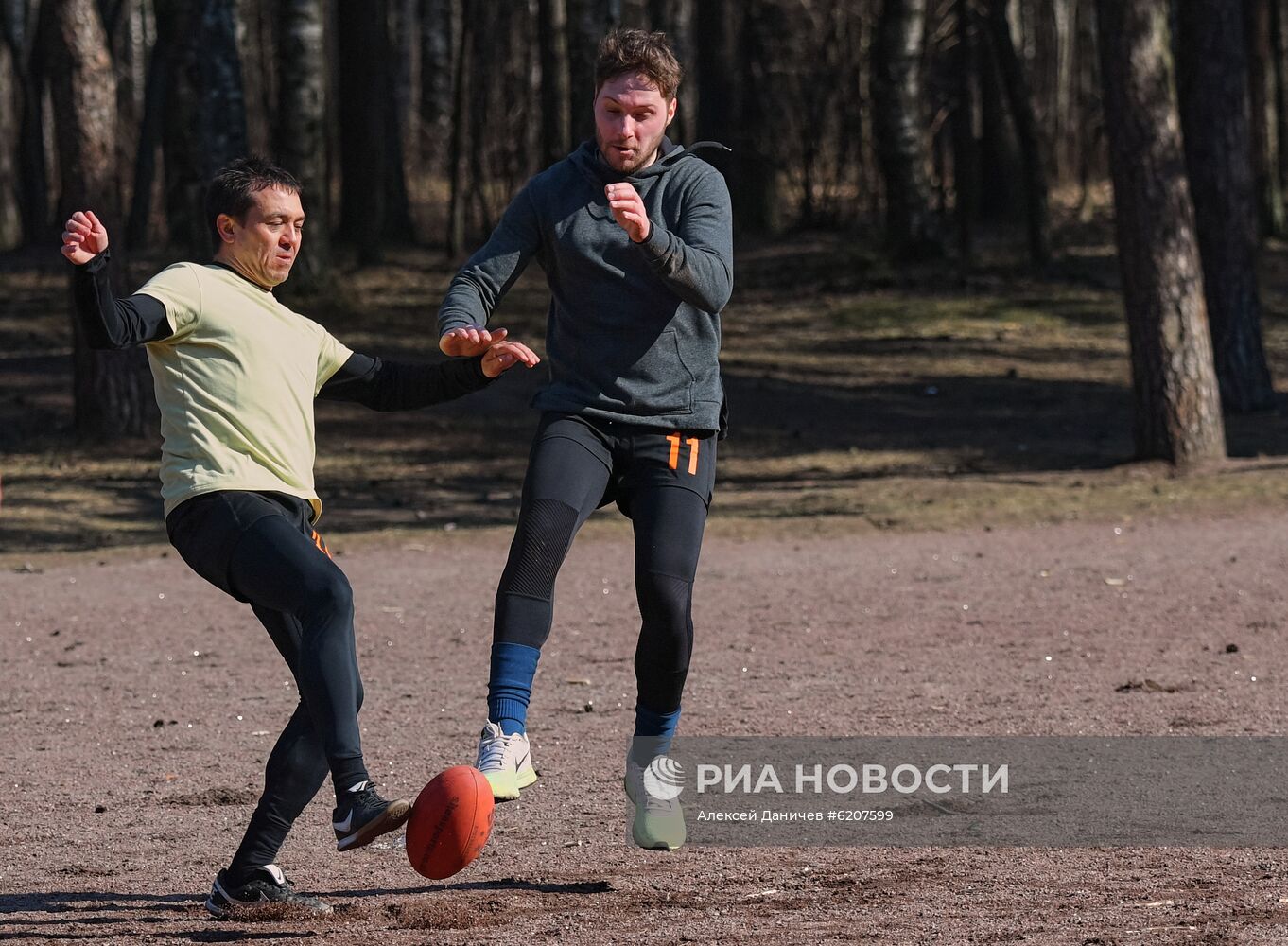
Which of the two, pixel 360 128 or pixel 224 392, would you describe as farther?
pixel 360 128

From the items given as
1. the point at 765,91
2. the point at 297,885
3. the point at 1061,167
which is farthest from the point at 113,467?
the point at 1061,167

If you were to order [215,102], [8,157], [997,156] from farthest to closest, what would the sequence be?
[8,157] < [997,156] < [215,102]

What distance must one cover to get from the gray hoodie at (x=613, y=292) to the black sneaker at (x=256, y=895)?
135cm

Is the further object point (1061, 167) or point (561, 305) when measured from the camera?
point (1061, 167)

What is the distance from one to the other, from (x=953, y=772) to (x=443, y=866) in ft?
7.49

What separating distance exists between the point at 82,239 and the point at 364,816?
141 centimetres

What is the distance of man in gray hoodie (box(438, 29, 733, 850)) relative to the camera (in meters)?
4.84

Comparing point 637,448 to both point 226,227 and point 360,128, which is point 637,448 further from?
point 360,128

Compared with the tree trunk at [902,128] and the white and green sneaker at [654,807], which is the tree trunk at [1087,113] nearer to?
the tree trunk at [902,128]

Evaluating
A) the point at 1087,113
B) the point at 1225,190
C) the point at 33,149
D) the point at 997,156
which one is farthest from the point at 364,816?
the point at 1087,113

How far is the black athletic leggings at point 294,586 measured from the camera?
4.32 m

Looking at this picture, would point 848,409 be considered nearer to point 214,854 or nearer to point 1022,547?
point 1022,547

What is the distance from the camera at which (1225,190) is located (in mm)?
17281

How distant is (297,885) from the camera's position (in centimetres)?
495
